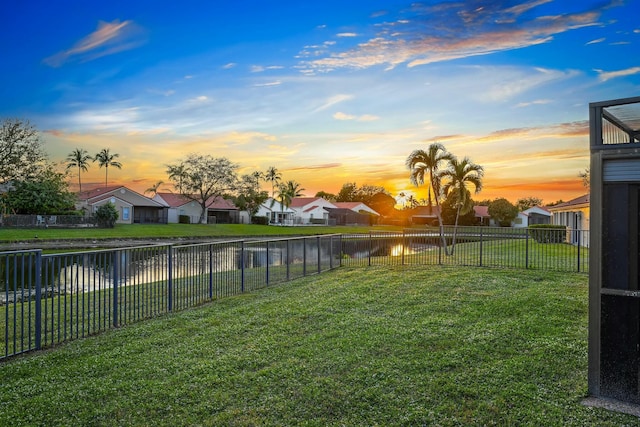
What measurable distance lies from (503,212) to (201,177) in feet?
155

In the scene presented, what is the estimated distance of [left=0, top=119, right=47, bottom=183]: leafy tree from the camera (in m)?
44.8

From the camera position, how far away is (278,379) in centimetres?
461

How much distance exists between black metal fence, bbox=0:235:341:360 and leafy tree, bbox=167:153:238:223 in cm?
5634

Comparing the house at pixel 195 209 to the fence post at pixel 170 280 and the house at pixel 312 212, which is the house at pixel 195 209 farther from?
the fence post at pixel 170 280

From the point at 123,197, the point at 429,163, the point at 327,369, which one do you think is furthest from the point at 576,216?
the point at 123,197

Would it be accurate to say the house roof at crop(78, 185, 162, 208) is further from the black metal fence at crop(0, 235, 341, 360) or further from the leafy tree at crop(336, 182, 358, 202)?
the leafy tree at crop(336, 182, 358, 202)

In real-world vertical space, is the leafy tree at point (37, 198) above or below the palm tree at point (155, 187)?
below

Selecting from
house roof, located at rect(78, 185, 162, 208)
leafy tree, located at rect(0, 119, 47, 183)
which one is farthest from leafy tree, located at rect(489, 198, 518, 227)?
leafy tree, located at rect(0, 119, 47, 183)

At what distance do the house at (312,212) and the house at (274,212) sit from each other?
5.67 ft

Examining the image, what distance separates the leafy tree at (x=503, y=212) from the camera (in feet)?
225

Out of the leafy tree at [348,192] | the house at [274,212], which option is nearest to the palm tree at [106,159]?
the house at [274,212]

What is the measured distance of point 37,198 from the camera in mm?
42438

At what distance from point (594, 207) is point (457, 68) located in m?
12.3

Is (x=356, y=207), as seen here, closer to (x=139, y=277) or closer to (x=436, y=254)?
(x=436, y=254)
